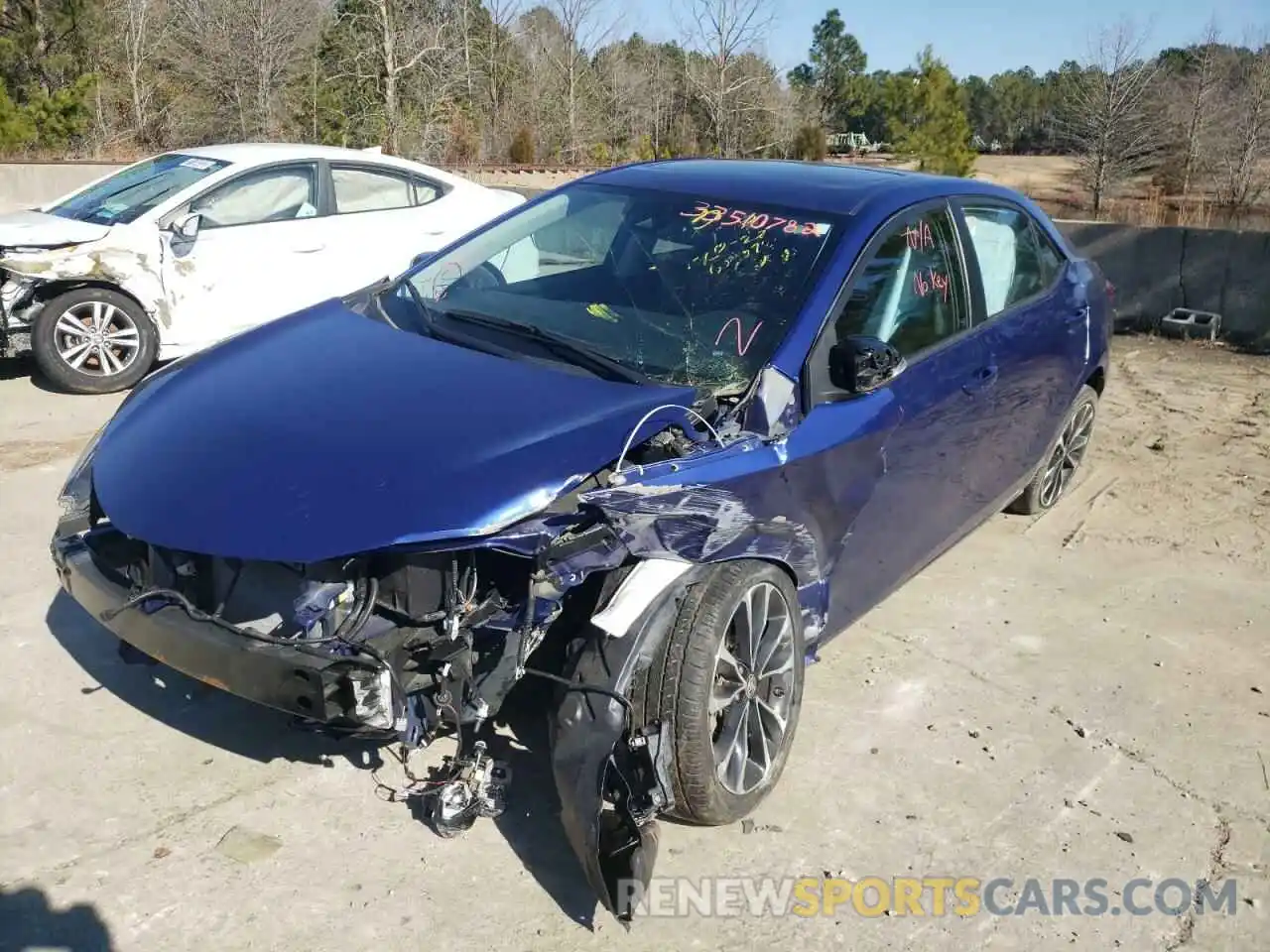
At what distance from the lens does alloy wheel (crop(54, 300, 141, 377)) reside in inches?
277

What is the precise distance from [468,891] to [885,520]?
183 cm

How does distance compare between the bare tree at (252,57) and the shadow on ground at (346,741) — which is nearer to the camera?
the shadow on ground at (346,741)

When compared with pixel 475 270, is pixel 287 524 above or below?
below

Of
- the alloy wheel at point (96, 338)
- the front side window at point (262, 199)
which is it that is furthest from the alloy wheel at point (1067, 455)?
the alloy wheel at point (96, 338)

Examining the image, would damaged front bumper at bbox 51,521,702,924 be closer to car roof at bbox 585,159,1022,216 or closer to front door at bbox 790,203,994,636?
front door at bbox 790,203,994,636

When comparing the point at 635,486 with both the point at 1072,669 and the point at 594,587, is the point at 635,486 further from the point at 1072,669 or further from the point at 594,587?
the point at 1072,669

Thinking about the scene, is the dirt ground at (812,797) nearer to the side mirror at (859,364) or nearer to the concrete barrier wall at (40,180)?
the side mirror at (859,364)

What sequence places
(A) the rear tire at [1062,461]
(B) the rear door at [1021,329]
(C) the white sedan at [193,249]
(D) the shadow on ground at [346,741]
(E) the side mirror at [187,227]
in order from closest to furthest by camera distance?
(D) the shadow on ground at [346,741], (B) the rear door at [1021,329], (A) the rear tire at [1062,461], (C) the white sedan at [193,249], (E) the side mirror at [187,227]

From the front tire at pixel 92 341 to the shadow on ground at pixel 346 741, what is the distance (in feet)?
12.0

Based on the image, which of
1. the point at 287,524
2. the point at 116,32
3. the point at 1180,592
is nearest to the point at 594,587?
the point at 287,524

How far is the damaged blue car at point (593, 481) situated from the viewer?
8.96 ft

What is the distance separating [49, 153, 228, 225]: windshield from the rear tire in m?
5.60

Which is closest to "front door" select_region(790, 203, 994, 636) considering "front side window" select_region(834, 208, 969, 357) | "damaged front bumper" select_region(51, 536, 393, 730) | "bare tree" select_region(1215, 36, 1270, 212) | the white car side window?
"front side window" select_region(834, 208, 969, 357)

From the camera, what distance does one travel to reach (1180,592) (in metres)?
4.85
